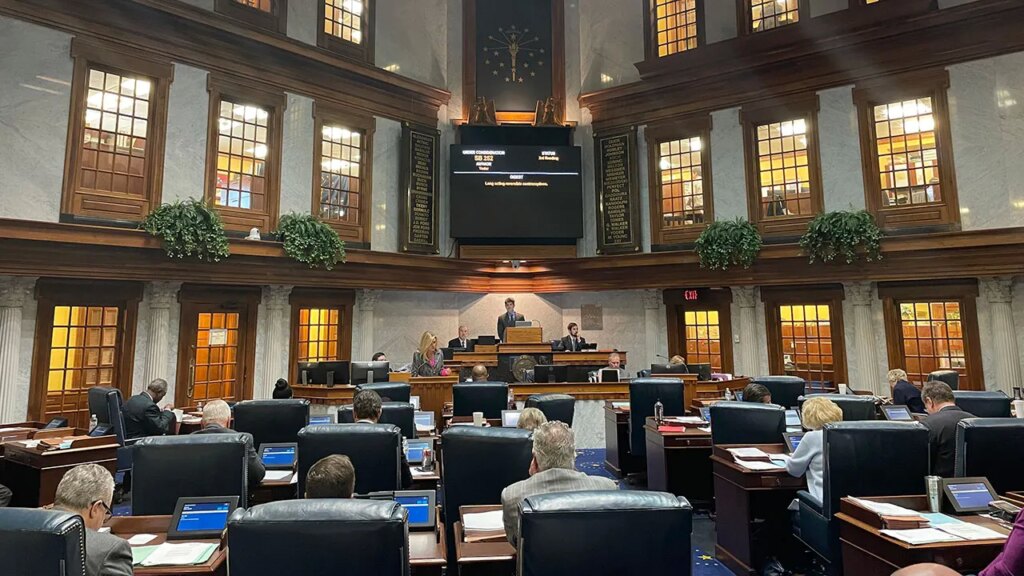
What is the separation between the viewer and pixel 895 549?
8.88ft

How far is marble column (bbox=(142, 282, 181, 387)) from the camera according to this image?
27.9 ft

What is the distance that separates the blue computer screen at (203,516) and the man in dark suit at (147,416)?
402 centimetres

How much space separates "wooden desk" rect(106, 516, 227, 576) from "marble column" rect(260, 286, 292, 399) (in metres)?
7.14

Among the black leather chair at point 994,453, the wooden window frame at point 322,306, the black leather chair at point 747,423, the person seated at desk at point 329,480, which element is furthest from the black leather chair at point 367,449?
the wooden window frame at point 322,306

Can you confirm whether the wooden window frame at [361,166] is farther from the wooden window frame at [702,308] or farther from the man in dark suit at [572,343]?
the wooden window frame at [702,308]

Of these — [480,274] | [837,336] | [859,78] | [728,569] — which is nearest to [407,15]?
[480,274]

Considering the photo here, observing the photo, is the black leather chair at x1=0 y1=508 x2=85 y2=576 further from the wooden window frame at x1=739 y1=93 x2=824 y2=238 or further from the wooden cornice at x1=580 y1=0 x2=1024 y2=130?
the wooden cornice at x1=580 y1=0 x2=1024 y2=130

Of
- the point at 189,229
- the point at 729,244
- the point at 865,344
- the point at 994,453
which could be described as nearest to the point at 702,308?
the point at 729,244

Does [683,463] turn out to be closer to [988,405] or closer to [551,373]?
[551,373]

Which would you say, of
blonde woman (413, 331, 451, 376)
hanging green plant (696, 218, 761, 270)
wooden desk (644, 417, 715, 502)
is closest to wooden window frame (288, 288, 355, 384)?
blonde woman (413, 331, 451, 376)

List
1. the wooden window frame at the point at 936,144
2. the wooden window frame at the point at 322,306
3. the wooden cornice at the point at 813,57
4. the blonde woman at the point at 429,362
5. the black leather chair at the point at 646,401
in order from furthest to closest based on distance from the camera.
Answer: the wooden window frame at the point at 322,306
the wooden window frame at the point at 936,144
the wooden cornice at the point at 813,57
the blonde woman at the point at 429,362
the black leather chair at the point at 646,401

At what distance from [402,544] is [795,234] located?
10323 mm

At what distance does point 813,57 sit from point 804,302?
15.0 feet

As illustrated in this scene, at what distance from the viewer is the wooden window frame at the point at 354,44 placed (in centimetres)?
1066
